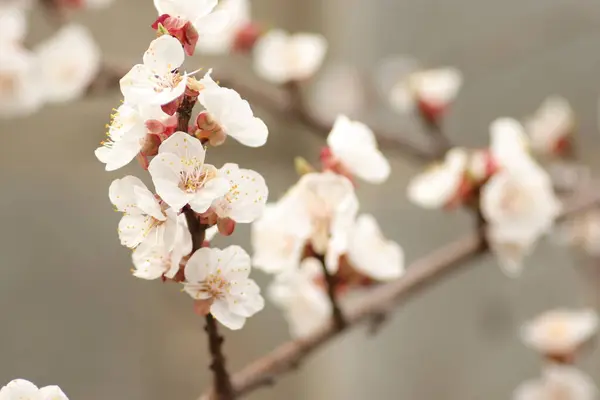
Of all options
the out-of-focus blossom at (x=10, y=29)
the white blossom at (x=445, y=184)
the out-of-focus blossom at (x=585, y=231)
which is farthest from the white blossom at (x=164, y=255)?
the out-of-focus blossom at (x=585, y=231)

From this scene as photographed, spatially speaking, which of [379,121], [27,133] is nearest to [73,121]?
[27,133]

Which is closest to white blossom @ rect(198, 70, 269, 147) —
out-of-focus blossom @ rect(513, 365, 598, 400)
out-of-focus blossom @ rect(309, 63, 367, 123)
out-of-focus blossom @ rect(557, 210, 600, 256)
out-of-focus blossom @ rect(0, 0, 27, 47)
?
out-of-focus blossom @ rect(0, 0, 27, 47)

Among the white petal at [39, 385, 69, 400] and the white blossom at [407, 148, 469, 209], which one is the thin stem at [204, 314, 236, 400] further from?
the white blossom at [407, 148, 469, 209]

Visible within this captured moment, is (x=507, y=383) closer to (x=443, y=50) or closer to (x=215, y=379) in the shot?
(x=443, y=50)

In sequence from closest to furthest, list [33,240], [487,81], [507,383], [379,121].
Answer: [33,240]
[507,383]
[487,81]
[379,121]

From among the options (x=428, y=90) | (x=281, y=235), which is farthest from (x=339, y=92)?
(x=281, y=235)

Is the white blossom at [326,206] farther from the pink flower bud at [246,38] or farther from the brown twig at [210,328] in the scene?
the pink flower bud at [246,38]

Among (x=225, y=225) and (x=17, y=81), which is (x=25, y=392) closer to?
(x=225, y=225)
